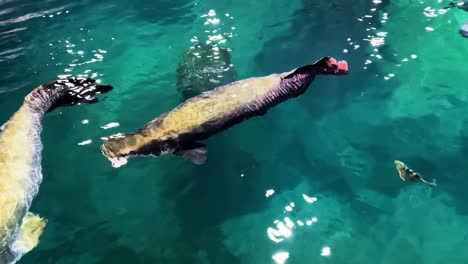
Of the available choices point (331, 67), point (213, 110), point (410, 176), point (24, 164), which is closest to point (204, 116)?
point (213, 110)

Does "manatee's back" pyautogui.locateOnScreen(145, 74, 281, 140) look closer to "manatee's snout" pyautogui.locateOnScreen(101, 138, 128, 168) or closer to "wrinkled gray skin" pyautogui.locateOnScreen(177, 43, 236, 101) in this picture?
"manatee's snout" pyautogui.locateOnScreen(101, 138, 128, 168)

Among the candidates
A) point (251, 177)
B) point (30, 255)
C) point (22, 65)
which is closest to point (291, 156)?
point (251, 177)

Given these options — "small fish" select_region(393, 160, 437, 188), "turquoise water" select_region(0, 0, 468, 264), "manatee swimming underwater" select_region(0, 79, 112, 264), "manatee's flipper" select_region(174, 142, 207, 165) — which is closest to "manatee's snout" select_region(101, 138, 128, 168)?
"manatee's flipper" select_region(174, 142, 207, 165)

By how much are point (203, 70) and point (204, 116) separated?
3.40 m

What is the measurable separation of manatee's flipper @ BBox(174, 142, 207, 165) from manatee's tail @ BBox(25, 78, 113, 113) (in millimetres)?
1516

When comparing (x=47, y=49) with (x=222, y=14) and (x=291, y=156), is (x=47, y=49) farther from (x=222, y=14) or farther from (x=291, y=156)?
(x=291, y=156)

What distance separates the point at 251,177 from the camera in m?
6.48

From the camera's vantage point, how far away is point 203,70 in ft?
27.7

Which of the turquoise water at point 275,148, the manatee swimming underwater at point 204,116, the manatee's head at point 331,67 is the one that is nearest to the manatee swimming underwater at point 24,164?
the turquoise water at point 275,148

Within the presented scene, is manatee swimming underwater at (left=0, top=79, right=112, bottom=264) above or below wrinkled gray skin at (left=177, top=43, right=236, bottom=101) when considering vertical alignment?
above

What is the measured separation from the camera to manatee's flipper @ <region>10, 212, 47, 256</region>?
4551 mm

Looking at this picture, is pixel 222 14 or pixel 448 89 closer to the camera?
pixel 448 89

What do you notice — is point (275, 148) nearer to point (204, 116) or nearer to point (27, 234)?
point (204, 116)

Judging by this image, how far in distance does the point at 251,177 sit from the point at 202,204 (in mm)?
871
